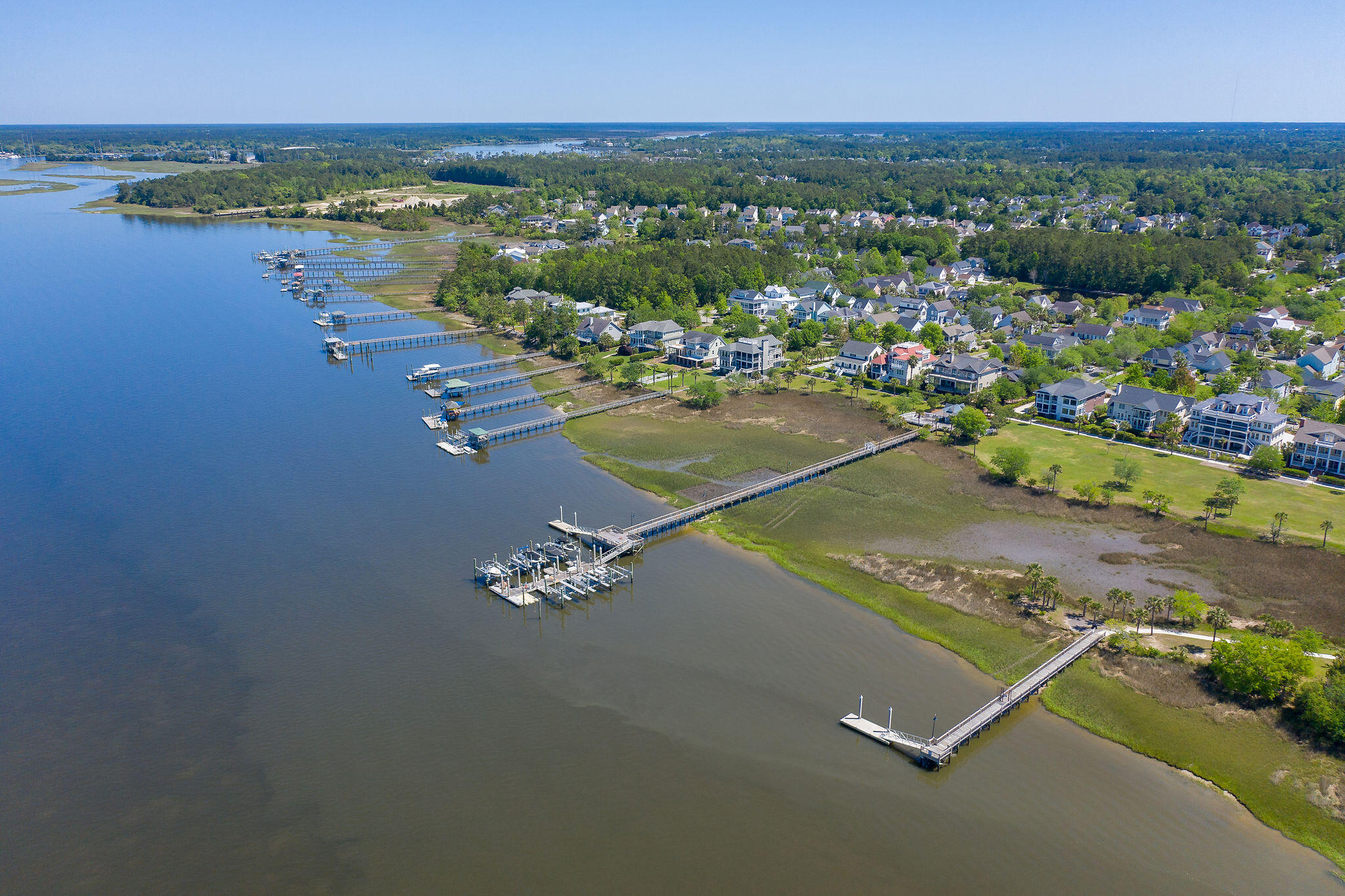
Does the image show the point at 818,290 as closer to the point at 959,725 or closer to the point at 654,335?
the point at 654,335

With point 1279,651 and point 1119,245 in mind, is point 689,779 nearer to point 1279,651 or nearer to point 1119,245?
point 1279,651

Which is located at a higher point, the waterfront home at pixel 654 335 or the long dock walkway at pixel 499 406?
the waterfront home at pixel 654 335

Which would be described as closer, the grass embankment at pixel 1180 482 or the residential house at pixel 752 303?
the grass embankment at pixel 1180 482

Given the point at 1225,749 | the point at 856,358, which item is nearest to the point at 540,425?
the point at 856,358

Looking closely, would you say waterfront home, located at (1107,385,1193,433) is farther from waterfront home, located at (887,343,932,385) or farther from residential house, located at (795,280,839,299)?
residential house, located at (795,280,839,299)

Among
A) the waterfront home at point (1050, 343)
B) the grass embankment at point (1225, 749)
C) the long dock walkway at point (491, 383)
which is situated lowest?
the grass embankment at point (1225, 749)

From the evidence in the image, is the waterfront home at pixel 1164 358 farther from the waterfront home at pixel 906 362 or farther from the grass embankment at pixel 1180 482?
the waterfront home at pixel 906 362

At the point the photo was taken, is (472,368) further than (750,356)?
Yes

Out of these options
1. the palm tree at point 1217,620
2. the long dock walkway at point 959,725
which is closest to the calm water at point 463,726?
the long dock walkway at point 959,725
